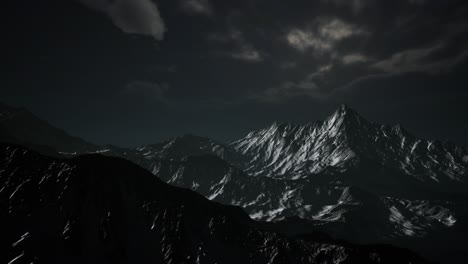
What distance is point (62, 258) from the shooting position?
164375 millimetres

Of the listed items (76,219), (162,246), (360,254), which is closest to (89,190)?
(76,219)

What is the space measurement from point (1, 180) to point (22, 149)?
23.6 metres

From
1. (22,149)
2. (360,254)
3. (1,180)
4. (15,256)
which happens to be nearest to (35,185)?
(1,180)

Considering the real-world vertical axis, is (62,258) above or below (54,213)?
A: below

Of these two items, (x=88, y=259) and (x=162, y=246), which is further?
(x=162, y=246)

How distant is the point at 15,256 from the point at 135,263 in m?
55.1

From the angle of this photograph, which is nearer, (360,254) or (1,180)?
(1,180)

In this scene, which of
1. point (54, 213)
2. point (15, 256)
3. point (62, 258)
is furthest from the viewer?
point (54, 213)

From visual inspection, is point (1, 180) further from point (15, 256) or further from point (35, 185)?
point (15, 256)

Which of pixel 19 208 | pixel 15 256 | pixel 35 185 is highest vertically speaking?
pixel 35 185

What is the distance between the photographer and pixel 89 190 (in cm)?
19725

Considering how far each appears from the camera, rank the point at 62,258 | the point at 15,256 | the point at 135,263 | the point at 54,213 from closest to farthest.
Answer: the point at 15,256 < the point at 62,258 < the point at 54,213 < the point at 135,263

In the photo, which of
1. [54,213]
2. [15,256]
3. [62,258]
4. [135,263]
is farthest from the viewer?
[135,263]

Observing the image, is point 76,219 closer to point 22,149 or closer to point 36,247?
point 36,247
